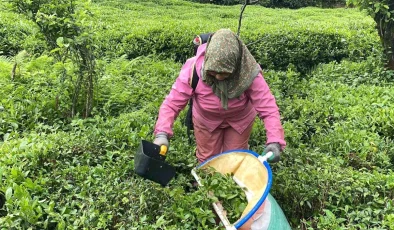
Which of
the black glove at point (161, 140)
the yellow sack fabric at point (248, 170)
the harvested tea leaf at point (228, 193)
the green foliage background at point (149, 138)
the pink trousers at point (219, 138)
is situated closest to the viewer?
the yellow sack fabric at point (248, 170)

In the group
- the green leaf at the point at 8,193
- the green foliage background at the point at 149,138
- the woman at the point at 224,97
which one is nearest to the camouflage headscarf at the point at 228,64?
the woman at the point at 224,97

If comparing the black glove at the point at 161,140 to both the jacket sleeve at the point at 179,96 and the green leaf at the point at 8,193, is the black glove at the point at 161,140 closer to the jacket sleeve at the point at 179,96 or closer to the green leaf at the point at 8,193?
the jacket sleeve at the point at 179,96

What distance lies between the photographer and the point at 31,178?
2.71m

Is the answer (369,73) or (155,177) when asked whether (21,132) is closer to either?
(155,177)

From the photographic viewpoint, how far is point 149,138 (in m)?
3.37

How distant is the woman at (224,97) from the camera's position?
2.46m

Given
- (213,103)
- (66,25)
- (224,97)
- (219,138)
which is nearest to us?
(224,97)

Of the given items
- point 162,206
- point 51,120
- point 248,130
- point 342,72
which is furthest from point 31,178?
point 342,72

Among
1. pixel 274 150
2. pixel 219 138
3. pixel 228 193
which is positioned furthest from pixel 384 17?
pixel 228 193

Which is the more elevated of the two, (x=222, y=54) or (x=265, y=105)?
(x=222, y=54)

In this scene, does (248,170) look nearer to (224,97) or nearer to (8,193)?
(224,97)

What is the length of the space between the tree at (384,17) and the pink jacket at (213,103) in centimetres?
284

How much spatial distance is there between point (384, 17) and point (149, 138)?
140 inches

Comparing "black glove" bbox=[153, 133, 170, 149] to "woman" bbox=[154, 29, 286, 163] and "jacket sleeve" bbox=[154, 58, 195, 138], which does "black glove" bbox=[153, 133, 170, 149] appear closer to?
"woman" bbox=[154, 29, 286, 163]
